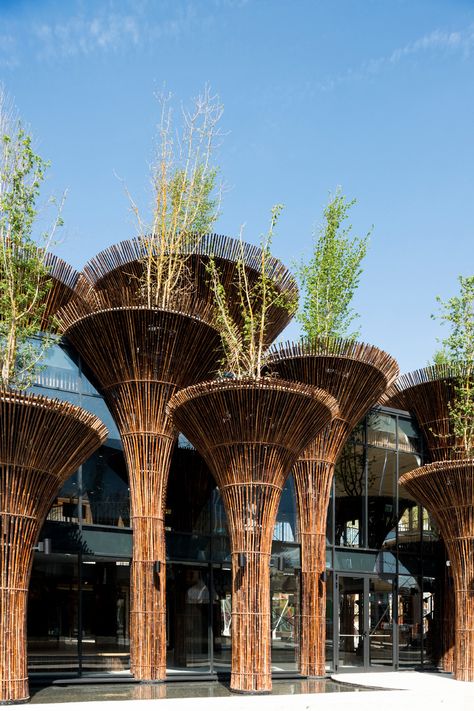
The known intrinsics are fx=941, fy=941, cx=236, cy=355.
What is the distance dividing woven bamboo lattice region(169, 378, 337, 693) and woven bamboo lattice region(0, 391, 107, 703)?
2.08 meters

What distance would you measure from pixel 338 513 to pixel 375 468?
1370 mm

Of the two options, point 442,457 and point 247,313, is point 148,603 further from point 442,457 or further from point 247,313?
point 442,457

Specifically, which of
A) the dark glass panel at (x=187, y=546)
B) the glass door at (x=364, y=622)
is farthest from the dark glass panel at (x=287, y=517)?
the glass door at (x=364, y=622)

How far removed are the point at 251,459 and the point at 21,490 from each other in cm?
321

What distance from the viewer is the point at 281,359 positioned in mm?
15180

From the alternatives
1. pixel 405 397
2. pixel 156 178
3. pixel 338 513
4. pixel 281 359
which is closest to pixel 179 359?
pixel 281 359

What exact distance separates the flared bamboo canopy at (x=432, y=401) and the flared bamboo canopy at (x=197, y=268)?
3.64 m

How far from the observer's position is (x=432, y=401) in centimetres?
1836

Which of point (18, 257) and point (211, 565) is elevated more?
point (18, 257)

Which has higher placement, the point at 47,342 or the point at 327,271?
the point at 327,271

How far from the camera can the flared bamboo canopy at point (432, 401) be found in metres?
18.0

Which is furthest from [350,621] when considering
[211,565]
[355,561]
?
[211,565]

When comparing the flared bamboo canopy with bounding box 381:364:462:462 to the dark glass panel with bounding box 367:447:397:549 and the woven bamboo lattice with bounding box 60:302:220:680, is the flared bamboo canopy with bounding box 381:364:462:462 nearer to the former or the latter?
the dark glass panel with bounding box 367:447:397:549

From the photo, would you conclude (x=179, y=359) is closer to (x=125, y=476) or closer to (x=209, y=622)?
(x=125, y=476)
